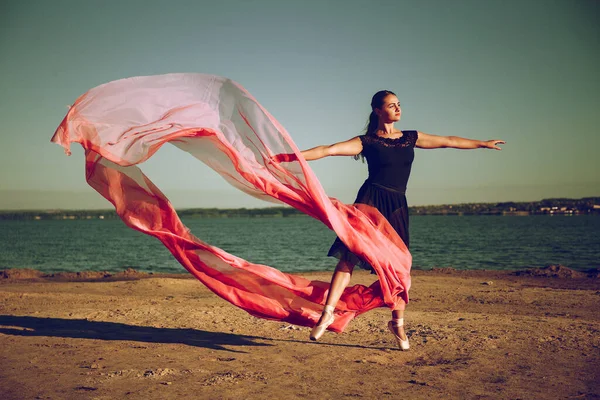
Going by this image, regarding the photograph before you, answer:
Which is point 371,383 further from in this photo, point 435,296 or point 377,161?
point 435,296

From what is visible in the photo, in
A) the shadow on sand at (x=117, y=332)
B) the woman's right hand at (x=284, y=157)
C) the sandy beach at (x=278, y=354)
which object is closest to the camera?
the sandy beach at (x=278, y=354)

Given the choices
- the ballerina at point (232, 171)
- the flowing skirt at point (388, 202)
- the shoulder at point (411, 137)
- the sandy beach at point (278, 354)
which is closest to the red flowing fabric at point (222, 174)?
the ballerina at point (232, 171)

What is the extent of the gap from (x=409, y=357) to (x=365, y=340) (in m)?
0.95

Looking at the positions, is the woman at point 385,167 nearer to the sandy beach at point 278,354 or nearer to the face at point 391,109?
the face at point 391,109

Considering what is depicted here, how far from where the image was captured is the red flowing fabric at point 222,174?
204 inches

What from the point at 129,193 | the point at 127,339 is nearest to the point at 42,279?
the point at 127,339

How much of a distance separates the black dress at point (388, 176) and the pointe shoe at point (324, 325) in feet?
1.91

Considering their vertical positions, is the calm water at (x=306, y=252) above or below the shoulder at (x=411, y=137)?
below

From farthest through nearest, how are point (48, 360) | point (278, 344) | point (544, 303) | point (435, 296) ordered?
point (435, 296) → point (544, 303) → point (278, 344) → point (48, 360)

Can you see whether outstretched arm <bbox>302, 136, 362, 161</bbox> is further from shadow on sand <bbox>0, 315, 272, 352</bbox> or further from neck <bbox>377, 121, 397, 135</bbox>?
shadow on sand <bbox>0, 315, 272, 352</bbox>

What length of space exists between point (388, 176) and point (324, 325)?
1.67 meters

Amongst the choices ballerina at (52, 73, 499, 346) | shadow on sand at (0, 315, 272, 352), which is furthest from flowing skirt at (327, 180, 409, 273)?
shadow on sand at (0, 315, 272, 352)

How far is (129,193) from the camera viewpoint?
556 cm

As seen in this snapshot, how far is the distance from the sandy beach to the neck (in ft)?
7.73
